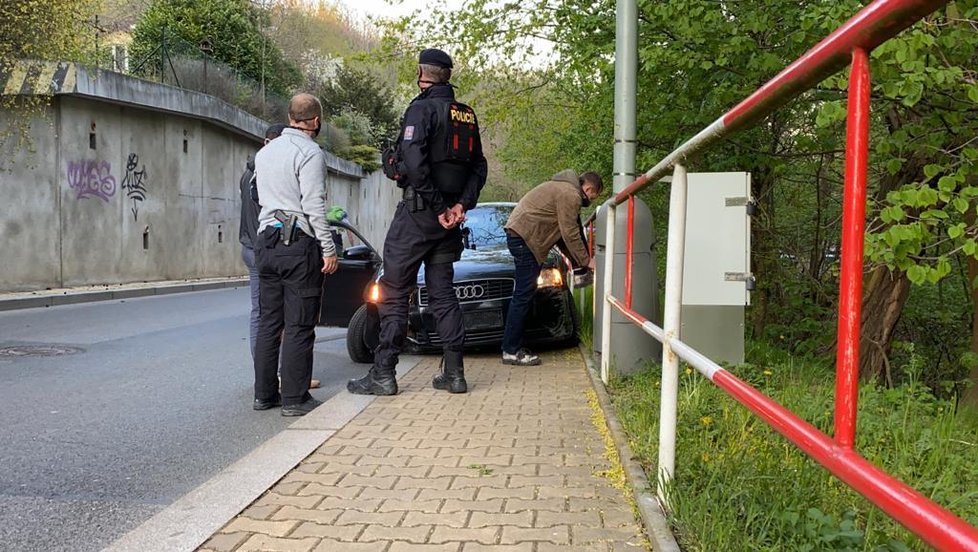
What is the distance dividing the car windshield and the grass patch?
334 centimetres

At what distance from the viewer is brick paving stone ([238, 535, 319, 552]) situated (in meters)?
2.80

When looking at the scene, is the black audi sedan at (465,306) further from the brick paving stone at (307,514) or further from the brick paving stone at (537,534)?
the brick paving stone at (537,534)

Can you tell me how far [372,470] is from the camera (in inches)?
148

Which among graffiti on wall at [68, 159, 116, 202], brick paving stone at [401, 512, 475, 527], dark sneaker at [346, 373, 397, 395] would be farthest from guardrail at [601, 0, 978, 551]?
graffiti on wall at [68, 159, 116, 202]

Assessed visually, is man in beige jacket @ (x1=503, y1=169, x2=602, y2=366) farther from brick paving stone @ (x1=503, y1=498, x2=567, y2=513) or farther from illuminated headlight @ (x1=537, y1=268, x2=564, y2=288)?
brick paving stone @ (x1=503, y1=498, x2=567, y2=513)

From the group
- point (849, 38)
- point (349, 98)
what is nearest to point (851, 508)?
point (849, 38)

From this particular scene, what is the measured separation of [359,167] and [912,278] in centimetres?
3370

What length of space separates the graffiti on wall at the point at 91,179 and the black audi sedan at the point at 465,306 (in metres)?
11.3

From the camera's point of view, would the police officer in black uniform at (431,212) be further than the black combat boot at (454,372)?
No

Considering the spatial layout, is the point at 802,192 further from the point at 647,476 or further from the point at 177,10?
the point at 177,10

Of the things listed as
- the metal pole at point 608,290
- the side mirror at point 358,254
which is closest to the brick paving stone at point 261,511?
the metal pole at point 608,290

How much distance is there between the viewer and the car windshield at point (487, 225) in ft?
28.1

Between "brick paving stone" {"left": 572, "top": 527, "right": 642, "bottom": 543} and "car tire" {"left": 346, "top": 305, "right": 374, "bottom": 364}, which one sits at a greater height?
"car tire" {"left": 346, "top": 305, "right": 374, "bottom": 364}

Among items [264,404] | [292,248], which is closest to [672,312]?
[292,248]
